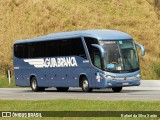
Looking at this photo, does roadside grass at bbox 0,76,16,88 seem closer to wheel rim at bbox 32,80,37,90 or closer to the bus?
wheel rim at bbox 32,80,37,90

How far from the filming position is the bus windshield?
32.1 meters

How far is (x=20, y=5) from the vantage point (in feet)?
208

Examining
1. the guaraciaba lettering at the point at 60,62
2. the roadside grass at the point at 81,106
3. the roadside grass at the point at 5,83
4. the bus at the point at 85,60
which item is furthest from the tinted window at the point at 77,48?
the roadside grass at the point at 5,83

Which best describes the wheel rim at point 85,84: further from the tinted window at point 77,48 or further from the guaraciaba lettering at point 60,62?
the tinted window at point 77,48

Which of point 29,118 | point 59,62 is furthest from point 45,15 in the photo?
point 29,118

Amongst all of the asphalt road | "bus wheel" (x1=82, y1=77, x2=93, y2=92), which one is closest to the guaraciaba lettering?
"bus wheel" (x1=82, y1=77, x2=93, y2=92)

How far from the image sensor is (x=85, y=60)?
33094 millimetres

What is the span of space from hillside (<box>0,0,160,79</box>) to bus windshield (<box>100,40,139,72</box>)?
2352cm

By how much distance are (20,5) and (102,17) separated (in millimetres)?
9349

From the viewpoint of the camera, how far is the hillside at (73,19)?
191ft

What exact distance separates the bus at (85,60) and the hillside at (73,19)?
20609 millimetres

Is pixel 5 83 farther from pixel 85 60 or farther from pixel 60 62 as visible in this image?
pixel 85 60

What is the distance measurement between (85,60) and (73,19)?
27294 millimetres

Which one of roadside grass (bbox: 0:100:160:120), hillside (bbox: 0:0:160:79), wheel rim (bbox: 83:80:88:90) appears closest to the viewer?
roadside grass (bbox: 0:100:160:120)
